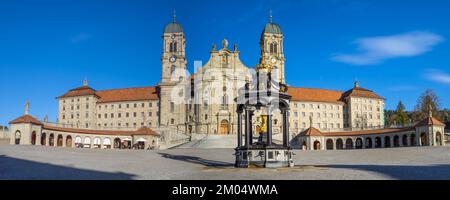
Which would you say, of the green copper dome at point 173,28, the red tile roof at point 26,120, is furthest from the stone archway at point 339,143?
the red tile roof at point 26,120

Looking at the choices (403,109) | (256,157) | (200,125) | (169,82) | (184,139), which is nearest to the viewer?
(256,157)

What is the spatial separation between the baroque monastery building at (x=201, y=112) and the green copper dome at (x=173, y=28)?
201 millimetres

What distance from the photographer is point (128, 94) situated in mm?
112750

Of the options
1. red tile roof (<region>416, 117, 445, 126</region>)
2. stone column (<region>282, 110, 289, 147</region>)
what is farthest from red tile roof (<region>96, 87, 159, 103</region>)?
stone column (<region>282, 110, 289, 147</region>)

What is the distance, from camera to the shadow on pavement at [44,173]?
24.0 meters

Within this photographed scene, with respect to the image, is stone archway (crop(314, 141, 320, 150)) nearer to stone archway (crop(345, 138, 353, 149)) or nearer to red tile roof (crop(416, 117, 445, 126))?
stone archway (crop(345, 138, 353, 149))

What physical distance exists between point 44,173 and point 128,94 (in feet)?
289

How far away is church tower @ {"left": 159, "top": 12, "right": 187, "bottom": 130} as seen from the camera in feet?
327

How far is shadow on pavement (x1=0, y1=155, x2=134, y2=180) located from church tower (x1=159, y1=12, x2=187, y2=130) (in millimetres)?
67903

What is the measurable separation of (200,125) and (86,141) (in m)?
23.5
